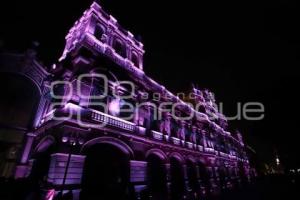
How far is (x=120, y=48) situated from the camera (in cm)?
1752

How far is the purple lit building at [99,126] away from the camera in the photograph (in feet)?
33.1

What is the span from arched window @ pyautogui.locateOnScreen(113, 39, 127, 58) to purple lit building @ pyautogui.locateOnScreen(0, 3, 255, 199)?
10cm

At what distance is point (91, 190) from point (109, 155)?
2260 mm

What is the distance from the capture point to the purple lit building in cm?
1008

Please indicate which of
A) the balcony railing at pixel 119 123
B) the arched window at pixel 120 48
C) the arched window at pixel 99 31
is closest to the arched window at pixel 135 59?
the arched window at pixel 120 48

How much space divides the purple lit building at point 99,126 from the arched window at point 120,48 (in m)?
0.10

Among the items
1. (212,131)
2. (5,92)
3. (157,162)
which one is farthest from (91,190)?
(212,131)

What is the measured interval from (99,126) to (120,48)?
30.4 ft

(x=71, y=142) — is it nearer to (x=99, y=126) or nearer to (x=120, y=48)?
(x=99, y=126)

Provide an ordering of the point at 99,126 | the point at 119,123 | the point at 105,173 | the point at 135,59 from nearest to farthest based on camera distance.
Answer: the point at 99,126
the point at 105,173
the point at 119,123
the point at 135,59

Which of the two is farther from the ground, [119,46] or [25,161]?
[119,46]

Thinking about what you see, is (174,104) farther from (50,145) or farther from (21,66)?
(21,66)

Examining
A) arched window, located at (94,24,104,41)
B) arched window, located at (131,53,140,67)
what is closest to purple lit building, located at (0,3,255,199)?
arched window, located at (94,24,104,41)

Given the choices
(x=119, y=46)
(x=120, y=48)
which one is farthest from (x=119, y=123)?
(x=119, y=46)
